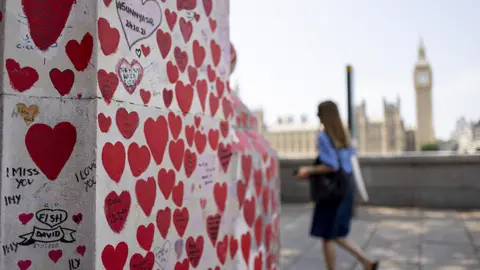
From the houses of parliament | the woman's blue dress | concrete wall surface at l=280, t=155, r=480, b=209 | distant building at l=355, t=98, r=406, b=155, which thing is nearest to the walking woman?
the woman's blue dress

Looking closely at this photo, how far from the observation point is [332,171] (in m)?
3.83

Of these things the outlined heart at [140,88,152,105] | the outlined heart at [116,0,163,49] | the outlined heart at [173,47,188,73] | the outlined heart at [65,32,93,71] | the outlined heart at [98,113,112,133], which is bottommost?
the outlined heart at [98,113,112,133]

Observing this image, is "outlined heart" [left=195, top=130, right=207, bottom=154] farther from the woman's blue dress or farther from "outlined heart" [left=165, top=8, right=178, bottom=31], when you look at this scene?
the woman's blue dress

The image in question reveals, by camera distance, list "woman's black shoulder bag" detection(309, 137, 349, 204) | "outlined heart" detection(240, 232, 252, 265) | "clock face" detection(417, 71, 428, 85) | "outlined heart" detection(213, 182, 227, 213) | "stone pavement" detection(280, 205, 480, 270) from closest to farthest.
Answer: "outlined heart" detection(213, 182, 227, 213)
"outlined heart" detection(240, 232, 252, 265)
"woman's black shoulder bag" detection(309, 137, 349, 204)
"stone pavement" detection(280, 205, 480, 270)
"clock face" detection(417, 71, 428, 85)

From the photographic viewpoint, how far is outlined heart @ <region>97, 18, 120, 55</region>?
1337 millimetres

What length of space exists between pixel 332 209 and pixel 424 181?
5758 mm

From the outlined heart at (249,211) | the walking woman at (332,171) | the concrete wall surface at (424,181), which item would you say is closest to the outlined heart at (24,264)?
the outlined heart at (249,211)

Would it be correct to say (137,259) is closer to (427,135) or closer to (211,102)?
(211,102)

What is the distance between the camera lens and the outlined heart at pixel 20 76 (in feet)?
4.11

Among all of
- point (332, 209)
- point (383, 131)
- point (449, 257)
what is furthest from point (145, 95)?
point (383, 131)

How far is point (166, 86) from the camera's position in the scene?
1603 millimetres

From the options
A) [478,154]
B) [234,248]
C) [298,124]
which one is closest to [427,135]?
[298,124]

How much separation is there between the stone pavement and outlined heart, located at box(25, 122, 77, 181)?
145 inches

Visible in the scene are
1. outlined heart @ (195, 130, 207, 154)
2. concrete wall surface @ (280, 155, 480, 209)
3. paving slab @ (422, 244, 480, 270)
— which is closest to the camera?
outlined heart @ (195, 130, 207, 154)
